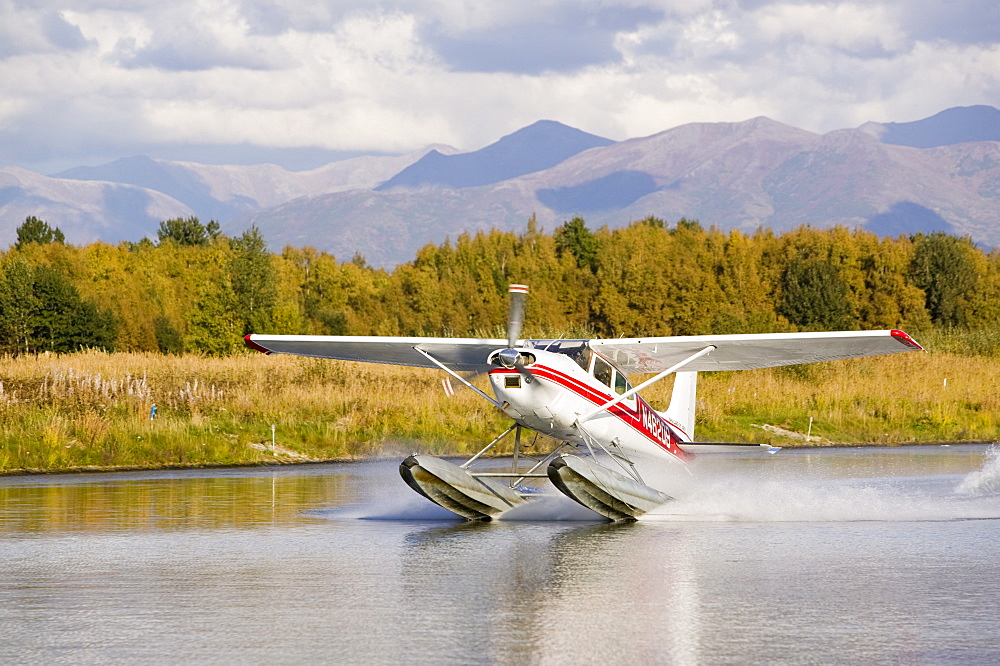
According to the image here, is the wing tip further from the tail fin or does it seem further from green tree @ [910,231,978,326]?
green tree @ [910,231,978,326]

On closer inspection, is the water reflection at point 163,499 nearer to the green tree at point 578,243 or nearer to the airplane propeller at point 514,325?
the airplane propeller at point 514,325

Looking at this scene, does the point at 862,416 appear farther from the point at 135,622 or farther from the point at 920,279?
the point at 920,279

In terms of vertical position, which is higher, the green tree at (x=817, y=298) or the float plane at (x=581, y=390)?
the green tree at (x=817, y=298)

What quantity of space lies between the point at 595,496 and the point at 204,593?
5.11 metres

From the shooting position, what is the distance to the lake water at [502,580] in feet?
22.1

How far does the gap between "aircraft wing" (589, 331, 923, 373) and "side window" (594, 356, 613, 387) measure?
0.20 metres

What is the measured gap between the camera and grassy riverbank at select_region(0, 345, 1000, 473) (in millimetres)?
21531

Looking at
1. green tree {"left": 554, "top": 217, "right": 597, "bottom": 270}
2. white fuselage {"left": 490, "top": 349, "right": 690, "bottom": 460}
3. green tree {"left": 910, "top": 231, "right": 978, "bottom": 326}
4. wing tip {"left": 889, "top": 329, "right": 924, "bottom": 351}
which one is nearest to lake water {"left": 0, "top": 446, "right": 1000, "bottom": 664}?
white fuselage {"left": 490, "top": 349, "right": 690, "bottom": 460}

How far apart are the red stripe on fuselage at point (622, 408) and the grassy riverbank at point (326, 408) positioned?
7.74 m

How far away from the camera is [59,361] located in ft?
102

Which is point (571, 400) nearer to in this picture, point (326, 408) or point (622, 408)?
point (622, 408)

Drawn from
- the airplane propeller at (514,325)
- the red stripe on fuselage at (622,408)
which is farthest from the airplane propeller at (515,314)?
the red stripe on fuselage at (622,408)

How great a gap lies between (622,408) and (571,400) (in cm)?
141

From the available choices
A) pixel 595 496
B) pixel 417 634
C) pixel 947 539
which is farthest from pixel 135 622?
pixel 947 539
